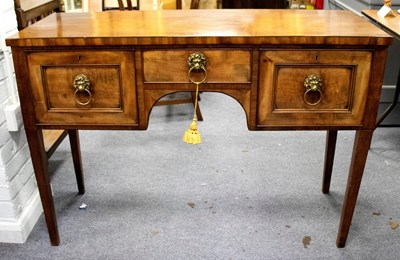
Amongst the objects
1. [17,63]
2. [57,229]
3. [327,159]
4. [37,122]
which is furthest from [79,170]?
[327,159]

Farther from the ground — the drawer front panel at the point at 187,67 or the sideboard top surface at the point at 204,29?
the sideboard top surface at the point at 204,29

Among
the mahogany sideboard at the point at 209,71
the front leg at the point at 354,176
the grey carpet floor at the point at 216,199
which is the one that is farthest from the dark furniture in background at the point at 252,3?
the front leg at the point at 354,176

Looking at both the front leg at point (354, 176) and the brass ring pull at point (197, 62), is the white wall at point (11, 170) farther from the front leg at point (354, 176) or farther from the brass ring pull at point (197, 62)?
the front leg at point (354, 176)

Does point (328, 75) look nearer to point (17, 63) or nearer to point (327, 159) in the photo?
point (327, 159)

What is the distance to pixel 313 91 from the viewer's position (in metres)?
1.40

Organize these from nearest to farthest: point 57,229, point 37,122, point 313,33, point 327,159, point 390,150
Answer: point 313,33
point 37,122
point 57,229
point 327,159
point 390,150

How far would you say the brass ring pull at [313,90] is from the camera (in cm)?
137

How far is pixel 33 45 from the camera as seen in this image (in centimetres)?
135

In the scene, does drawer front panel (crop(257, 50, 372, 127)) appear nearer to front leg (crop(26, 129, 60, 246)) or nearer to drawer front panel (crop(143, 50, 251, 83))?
drawer front panel (crop(143, 50, 251, 83))

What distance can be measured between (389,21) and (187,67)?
1.21m

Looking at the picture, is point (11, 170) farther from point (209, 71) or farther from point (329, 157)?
point (329, 157)

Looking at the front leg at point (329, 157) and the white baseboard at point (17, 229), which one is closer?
the white baseboard at point (17, 229)

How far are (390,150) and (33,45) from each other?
1986 millimetres

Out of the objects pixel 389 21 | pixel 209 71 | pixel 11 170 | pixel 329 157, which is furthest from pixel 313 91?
pixel 11 170
